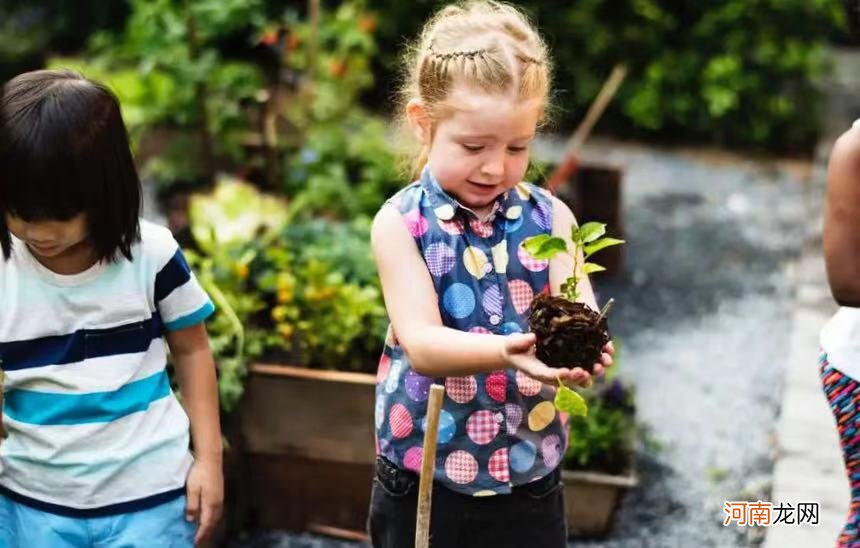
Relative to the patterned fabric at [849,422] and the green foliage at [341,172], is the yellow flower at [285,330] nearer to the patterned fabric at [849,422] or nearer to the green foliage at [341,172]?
the green foliage at [341,172]

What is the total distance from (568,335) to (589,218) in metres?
3.78

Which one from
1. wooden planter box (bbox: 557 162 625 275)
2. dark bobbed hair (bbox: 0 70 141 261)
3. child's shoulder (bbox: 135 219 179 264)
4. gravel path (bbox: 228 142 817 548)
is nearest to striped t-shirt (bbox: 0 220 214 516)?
child's shoulder (bbox: 135 219 179 264)

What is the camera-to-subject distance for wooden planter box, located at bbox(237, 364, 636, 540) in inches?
130

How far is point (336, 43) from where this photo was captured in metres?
6.26

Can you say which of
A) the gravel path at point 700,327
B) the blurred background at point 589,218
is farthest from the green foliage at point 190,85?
the gravel path at point 700,327

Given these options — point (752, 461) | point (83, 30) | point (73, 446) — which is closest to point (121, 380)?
point (73, 446)

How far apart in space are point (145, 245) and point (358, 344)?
54.8 inches

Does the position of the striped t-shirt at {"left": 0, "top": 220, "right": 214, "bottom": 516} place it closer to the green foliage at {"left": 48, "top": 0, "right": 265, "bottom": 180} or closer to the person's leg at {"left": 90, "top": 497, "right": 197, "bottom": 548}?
the person's leg at {"left": 90, "top": 497, "right": 197, "bottom": 548}

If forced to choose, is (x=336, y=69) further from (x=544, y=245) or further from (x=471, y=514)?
(x=544, y=245)

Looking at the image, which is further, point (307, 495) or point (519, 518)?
point (307, 495)

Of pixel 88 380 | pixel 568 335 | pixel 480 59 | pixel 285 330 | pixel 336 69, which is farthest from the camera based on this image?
pixel 336 69

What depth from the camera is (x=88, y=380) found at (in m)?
2.07

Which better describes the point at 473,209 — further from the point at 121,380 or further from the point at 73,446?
the point at 73,446

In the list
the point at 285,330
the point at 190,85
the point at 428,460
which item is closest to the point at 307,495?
the point at 285,330
